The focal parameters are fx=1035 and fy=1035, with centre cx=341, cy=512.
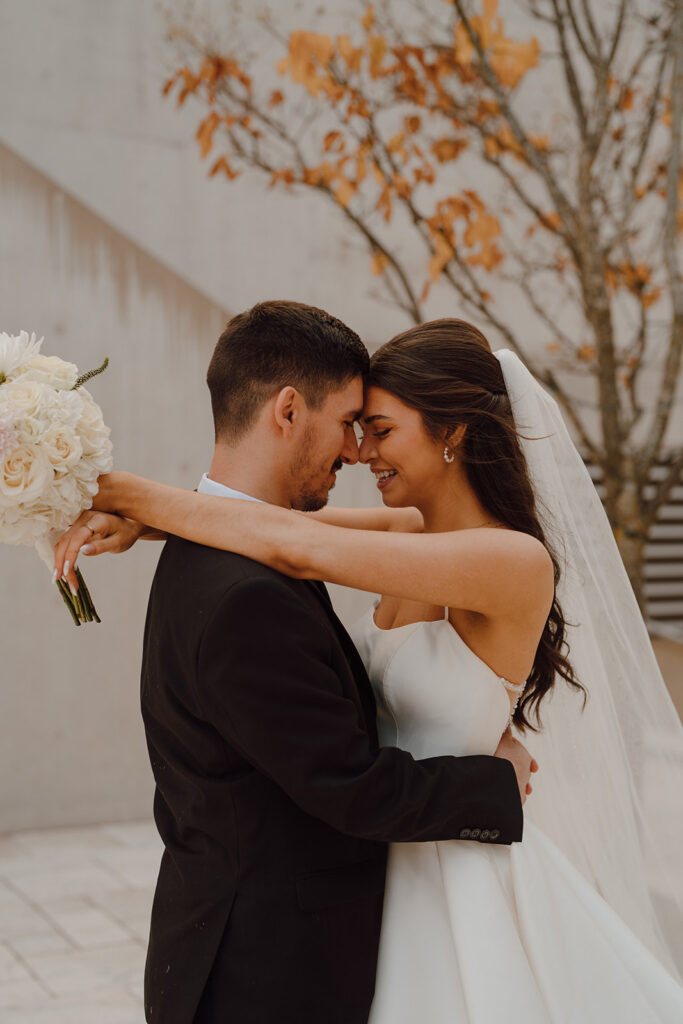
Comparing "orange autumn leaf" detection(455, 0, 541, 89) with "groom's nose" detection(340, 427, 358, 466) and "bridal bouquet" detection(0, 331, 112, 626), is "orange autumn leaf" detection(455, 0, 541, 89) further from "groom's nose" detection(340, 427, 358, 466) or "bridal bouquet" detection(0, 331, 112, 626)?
"bridal bouquet" detection(0, 331, 112, 626)

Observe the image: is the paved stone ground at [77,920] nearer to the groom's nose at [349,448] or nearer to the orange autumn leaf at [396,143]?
the groom's nose at [349,448]

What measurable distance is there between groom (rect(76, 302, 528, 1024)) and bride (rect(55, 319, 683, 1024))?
0.25ft

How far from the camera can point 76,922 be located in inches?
140

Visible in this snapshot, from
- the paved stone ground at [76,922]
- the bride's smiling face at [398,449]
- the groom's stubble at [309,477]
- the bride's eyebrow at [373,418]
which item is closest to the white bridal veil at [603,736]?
the bride's smiling face at [398,449]

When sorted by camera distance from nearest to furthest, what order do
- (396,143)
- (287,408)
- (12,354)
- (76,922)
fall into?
(12,354)
(287,408)
(76,922)
(396,143)

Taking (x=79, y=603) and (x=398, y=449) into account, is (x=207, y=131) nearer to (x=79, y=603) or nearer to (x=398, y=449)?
(x=398, y=449)

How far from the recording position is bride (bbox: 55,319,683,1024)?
1.54m

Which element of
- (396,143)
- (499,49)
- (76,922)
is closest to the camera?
(76,922)

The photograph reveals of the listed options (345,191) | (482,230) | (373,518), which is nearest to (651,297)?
(482,230)

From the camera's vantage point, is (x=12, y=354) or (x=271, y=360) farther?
(x=271, y=360)

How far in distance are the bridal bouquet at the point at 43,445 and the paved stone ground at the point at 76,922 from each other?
2.04 metres

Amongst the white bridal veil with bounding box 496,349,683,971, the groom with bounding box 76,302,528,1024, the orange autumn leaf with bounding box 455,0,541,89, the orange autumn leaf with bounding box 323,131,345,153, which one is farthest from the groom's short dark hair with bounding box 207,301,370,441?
the orange autumn leaf with bounding box 323,131,345,153

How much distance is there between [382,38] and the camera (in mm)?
4363

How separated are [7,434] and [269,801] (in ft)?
2.01
